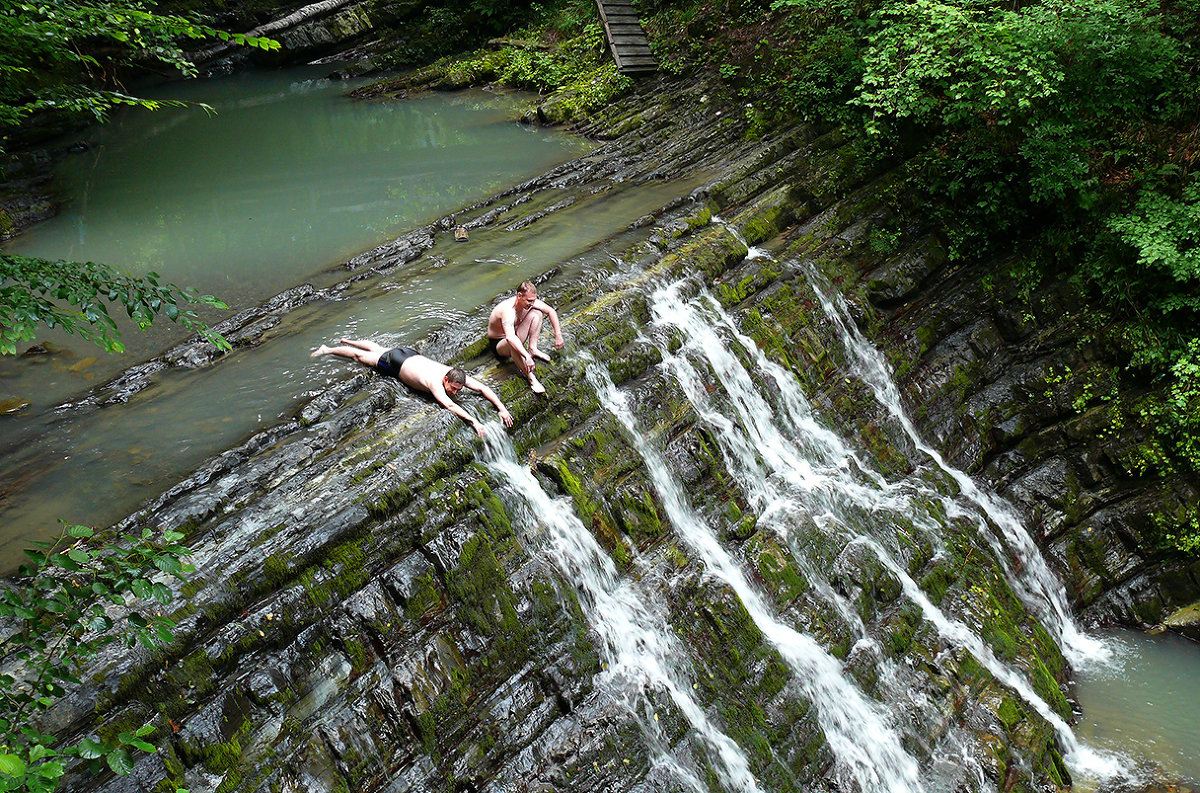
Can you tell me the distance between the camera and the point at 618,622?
6.55 metres

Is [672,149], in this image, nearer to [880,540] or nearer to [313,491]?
[880,540]

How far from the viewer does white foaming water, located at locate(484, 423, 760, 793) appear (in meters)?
6.29

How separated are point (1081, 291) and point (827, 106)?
4.56m

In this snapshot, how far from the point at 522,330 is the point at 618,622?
2823mm

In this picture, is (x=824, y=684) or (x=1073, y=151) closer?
(x=824, y=684)

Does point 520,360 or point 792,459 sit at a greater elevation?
point 520,360

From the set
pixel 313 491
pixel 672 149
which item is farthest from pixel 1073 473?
pixel 313 491

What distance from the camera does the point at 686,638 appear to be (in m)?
6.69

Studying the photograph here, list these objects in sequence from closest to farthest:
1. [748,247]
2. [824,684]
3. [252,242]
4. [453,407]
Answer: [453,407]
[824,684]
[748,247]
[252,242]

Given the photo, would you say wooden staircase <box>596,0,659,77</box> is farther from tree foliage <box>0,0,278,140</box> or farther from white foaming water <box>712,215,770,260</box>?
tree foliage <box>0,0,278,140</box>

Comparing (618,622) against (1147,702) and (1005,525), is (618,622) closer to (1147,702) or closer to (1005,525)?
(1005,525)

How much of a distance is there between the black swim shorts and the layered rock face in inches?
8.0

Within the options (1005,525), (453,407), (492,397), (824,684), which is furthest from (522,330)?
(1005,525)

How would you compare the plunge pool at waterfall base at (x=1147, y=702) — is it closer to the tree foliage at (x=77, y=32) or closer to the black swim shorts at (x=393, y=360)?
the black swim shorts at (x=393, y=360)
